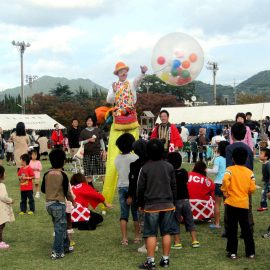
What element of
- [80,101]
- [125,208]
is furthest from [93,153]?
[80,101]

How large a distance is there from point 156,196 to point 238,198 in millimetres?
977

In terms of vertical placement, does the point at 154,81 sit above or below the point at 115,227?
above

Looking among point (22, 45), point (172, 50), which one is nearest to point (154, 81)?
point (22, 45)

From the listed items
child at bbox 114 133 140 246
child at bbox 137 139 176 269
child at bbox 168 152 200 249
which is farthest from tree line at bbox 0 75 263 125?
child at bbox 137 139 176 269

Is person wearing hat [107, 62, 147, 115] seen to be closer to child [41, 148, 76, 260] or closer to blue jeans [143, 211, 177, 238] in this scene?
child [41, 148, 76, 260]

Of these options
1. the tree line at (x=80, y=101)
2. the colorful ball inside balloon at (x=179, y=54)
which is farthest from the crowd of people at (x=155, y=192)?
the tree line at (x=80, y=101)

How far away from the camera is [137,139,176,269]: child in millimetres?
5066

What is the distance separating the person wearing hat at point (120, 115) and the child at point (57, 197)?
239 cm

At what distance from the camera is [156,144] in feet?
16.9

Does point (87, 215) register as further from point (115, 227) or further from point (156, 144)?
point (156, 144)

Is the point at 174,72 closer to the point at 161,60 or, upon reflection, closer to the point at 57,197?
the point at 161,60

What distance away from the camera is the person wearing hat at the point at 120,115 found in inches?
318

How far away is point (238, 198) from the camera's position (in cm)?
539

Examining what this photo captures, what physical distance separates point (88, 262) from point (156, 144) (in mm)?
1549
